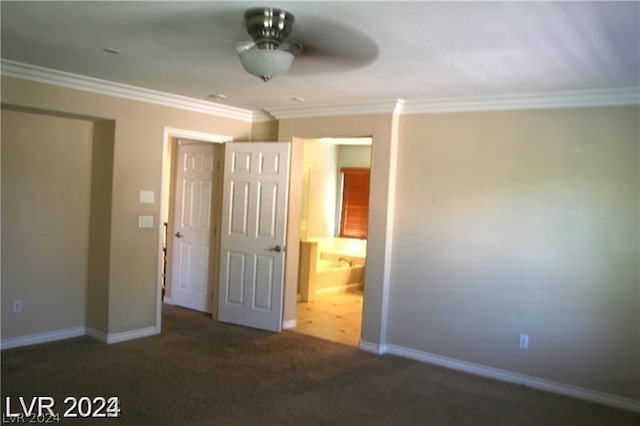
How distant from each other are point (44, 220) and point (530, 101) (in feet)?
14.2

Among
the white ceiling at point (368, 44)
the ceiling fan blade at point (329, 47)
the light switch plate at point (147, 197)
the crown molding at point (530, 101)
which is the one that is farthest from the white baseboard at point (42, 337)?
the crown molding at point (530, 101)

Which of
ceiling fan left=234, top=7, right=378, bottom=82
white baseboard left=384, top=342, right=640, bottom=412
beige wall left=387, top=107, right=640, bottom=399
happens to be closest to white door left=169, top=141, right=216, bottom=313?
white baseboard left=384, top=342, right=640, bottom=412

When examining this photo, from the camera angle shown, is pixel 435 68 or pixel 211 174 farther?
pixel 211 174

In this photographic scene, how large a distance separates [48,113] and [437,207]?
352cm

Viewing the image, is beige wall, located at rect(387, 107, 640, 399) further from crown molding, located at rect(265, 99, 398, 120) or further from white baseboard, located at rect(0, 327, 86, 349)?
white baseboard, located at rect(0, 327, 86, 349)

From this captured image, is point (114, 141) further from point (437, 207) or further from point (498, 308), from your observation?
point (498, 308)

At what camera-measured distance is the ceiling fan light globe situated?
2.63 meters

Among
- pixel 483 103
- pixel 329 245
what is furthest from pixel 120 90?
pixel 329 245

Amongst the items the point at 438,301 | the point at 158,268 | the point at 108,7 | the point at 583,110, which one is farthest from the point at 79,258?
the point at 583,110

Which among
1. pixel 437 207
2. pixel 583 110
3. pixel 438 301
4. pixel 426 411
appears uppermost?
pixel 583 110

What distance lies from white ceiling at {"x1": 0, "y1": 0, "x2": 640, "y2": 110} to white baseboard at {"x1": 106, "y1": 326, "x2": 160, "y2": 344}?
2334 millimetres

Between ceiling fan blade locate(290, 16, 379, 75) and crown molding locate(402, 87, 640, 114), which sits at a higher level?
ceiling fan blade locate(290, 16, 379, 75)

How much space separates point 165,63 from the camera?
141 inches

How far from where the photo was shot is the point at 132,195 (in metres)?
4.66
